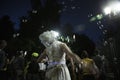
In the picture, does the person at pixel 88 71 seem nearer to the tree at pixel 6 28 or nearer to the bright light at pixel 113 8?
the bright light at pixel 113 8

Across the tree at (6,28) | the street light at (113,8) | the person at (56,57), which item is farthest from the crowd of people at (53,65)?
the tree at (6,28)

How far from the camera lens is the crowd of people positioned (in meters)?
5.40

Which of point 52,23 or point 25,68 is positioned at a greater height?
point 52,23

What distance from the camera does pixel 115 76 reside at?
14.3 meters

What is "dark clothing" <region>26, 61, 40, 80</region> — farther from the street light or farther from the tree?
the tree

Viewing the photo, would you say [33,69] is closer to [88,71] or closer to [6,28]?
[88,71]

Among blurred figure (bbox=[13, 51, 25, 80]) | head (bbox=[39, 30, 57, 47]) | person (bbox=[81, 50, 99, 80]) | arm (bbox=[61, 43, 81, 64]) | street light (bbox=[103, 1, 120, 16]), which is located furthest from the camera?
street light (bbox=[103, 1, 120, 16])

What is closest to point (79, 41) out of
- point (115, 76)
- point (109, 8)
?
point (109, 8)

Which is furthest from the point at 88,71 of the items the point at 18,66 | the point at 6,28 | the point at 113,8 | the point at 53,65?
the point at 6,28

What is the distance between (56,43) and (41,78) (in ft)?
23.8

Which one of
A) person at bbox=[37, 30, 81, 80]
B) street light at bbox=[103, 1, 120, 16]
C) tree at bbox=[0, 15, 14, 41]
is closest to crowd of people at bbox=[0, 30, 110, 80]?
person at bbox=[37, 30, 81, 80]

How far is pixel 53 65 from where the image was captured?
17.9 feet

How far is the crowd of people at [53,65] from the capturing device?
17.7ft

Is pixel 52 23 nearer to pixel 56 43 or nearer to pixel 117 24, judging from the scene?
pixel 117 24
